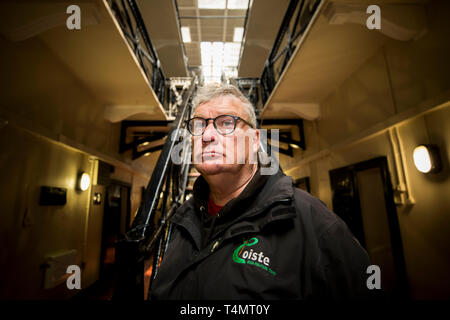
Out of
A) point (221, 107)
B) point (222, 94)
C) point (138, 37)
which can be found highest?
point (138, 37)

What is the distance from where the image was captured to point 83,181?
4184mm

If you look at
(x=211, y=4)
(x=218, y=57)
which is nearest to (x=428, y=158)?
(x=211, y=4)

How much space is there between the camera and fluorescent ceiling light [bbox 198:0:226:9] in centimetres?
645

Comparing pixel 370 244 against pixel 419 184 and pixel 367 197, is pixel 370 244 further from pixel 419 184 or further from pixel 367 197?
pixel 419 184

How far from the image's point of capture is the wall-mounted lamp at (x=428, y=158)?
2309 mm

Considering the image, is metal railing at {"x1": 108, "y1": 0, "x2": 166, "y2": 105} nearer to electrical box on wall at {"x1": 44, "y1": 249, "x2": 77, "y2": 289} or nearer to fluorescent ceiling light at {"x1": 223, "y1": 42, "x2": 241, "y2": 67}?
fluorescent ceiling light at {"x1": 223, "y1": 42, "x2": 241, "y2": 67}

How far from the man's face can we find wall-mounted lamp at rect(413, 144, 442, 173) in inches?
87.8

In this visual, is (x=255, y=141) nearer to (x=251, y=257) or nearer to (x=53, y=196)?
(x=251, y=257)

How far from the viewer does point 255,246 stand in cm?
103

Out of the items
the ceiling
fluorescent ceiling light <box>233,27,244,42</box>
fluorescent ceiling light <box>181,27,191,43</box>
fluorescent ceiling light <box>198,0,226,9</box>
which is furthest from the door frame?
fluorescent ceiling light <box>181,27,191,43</box>

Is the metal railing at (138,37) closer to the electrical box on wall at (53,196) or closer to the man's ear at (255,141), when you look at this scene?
the electrical box on wall at (53,196)

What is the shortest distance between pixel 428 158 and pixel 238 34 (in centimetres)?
730

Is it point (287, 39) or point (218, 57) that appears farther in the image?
point (218, 57)
